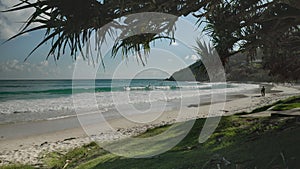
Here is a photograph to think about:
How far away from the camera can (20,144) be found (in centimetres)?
830

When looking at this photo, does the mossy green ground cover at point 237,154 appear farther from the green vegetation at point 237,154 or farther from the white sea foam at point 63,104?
the white sea foam at point 63,104

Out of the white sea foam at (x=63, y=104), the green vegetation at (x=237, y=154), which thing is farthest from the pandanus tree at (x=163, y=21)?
the white sea foam at (x=63, y=104)

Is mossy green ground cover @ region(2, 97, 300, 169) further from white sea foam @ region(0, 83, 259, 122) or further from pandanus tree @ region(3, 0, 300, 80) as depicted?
white sea foam @ region(0, 83, 259, 122)

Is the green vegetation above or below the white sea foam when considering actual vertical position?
above

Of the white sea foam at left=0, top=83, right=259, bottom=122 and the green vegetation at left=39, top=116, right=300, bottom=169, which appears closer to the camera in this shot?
the green vegetation at left=39, top=116, right=300, bottom=169

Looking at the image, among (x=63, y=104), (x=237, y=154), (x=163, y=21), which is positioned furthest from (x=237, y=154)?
(x=63, y=104)

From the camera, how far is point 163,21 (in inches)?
106

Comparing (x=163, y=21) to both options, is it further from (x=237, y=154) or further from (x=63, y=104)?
(x=63, y=104)

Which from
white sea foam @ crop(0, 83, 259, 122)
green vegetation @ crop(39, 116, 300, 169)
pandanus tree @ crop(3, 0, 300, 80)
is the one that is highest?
pandanus tree @ crop(3, 0, 300, 80)

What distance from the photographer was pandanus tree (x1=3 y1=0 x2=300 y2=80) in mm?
1785

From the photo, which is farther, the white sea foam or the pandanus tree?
the white sea foam

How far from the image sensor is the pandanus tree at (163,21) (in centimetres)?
179

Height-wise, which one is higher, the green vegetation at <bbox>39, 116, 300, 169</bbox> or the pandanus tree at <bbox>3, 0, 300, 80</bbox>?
the pandanus tree at <bbox>3, 0, 300, 80</bbox>

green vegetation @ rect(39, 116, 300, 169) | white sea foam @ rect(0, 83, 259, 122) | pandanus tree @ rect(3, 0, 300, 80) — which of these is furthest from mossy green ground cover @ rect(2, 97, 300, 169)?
white sea foam @ rect(0, 83, 259, 122)
